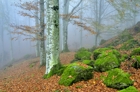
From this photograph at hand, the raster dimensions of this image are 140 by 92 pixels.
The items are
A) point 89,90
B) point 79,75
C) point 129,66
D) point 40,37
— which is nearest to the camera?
point 89,90

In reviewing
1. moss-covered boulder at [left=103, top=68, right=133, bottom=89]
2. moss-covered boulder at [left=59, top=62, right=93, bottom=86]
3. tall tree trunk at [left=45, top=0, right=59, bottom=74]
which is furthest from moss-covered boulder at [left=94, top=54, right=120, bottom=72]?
tall tree trunk at [left=45, top=0, right=59, bottom=74]

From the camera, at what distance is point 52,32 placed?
8.41 m

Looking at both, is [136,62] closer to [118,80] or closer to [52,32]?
[118,80]

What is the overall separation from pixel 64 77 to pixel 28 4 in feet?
30.3

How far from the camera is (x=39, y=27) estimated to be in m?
13.7

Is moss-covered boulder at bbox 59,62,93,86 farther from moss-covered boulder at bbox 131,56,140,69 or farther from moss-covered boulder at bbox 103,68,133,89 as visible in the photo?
moss-covered boulder at bbox 131,56,140,69

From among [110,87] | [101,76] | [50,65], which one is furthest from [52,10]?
[110,87]

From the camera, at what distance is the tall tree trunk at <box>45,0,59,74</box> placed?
8344 millimetres

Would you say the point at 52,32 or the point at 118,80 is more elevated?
the point at 52,32

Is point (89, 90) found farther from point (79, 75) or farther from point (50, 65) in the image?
point (50, 65)

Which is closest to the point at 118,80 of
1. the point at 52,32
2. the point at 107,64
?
the point at 107,64

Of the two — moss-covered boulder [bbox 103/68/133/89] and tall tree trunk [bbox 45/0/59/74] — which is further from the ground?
A: tall tree trunk [bbox 45/0/59/74]

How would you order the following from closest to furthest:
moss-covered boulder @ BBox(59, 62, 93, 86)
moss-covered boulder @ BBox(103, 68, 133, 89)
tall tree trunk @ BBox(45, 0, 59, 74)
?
moss-covered boulder @ BBox(103, 68, 133, 89) → moss-covered boulder @ BBox(59, 62, 93, 86) → tall tree trunk @ BBox(45, 0, 59, 74)

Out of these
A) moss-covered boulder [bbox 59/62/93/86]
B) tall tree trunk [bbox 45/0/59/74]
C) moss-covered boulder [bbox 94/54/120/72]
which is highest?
tall tree trunk [bbox 45/0/59/74]
